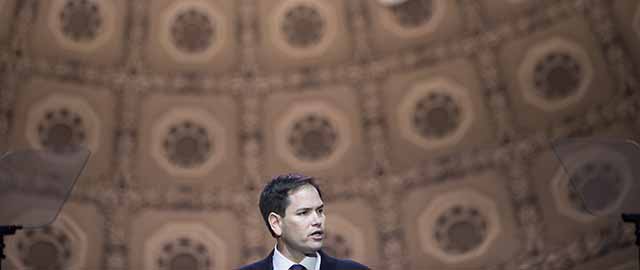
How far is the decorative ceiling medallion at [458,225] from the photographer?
744 inches

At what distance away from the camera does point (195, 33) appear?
2044 cm

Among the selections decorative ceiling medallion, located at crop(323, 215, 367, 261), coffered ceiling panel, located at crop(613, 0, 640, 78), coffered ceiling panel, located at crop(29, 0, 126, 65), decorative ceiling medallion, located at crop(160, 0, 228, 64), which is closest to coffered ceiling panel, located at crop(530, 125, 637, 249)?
coffered ceiling panel, located at crop(613, 0, 640, 78)

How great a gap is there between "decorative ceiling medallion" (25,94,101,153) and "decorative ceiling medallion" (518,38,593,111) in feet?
29.8

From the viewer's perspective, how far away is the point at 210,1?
20.4m

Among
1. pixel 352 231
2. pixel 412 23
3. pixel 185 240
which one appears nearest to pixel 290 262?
pixel 352 231

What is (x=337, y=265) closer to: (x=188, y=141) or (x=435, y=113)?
(x=435, y=113)

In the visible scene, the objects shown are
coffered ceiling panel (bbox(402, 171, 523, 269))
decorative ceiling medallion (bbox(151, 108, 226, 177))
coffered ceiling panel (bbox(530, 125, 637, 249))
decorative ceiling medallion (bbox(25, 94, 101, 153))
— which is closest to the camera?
coffered ceiling panel (bbox(530, 125, 637, 249))

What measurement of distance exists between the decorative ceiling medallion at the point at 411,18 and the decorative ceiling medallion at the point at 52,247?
7885 millimetres

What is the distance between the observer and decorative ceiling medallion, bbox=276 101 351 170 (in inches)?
805

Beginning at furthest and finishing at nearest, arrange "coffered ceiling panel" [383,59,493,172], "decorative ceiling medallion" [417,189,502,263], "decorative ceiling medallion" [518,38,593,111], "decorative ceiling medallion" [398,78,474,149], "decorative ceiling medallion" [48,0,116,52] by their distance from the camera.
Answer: "decorative ceiling medallion" [398,78,474,149], "coffered ceiling panel" [383,59,493,172], "decorative ceiling medallion" [48,0,116,52], "decorative ceiling medallion" [417,189,502,263], "decorative ceiling medallion" [518,38,593,111]

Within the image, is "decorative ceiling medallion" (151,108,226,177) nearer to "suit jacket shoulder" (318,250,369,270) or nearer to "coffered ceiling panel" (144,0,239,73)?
"coffered ceiling panel" (144,0,239,73)

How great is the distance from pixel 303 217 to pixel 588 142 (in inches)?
113

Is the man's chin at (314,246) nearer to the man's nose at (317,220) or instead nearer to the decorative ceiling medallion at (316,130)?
the man's nose at (317,220)

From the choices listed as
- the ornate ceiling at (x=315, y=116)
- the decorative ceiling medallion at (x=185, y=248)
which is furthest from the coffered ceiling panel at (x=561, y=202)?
the decorative ceiling medallion at (x=185, y=248)
